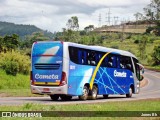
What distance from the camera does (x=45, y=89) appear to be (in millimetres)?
24141

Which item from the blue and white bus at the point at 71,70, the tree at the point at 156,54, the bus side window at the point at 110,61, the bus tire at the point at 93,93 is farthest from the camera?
the tree at the point at 156,54

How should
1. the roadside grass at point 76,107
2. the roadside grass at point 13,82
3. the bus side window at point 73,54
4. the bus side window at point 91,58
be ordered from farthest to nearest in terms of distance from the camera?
1. the roadside grass at point 13,82
2. the bus side window at point 91,58
3. the bus side window at point 73,54
4. the roadside grass at point 76,107

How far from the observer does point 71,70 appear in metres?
24.4

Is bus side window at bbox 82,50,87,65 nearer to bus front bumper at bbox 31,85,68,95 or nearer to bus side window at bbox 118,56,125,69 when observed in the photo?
bus front bumper at bbox 31,85,68,95

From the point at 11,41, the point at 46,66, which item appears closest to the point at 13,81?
the point at 46,66

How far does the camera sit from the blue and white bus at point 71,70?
23969mm

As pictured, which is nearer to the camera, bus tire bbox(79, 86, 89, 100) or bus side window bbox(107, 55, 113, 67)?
bus tire bbox(79, 86, 89, 100)

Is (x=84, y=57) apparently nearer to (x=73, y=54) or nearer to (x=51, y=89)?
(x=73, y=54)

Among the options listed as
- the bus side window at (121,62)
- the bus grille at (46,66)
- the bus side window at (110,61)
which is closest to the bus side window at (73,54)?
the bus grille at (46,66)

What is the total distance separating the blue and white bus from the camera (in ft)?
78.6

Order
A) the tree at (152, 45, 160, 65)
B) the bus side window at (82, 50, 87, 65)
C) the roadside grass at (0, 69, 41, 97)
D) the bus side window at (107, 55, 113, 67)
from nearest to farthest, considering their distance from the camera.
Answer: the bus side window at (82, 50, 87, 65), the bus side window at (107, 55, 113, 67), the roadside grass at (0, 69, 41, 97), the tree at (152, 45, 160, 65)

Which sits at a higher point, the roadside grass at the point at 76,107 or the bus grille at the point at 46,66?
the bus grille at the point at 46,66

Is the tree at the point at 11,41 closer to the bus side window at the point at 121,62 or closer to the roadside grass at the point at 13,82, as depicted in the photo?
the roadside grass at the point at 13,82

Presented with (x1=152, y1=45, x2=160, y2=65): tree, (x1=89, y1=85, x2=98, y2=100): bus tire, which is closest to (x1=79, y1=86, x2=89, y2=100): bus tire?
(x1=89, y1=85, x2=98, y2=100): bus tire
